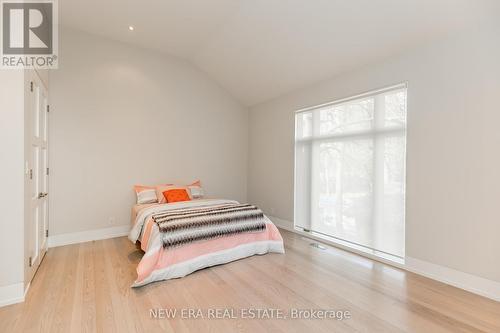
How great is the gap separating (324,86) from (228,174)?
2656 millimetres

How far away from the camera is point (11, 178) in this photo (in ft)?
6.84

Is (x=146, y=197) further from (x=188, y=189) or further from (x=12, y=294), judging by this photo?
(x=12, y=294)

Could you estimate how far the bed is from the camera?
2.52 m

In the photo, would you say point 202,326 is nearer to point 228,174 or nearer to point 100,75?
point 228,174

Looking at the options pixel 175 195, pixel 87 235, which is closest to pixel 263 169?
pixel 175 195

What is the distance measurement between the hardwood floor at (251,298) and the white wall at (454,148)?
44 centimetres

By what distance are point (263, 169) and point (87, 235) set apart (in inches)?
130

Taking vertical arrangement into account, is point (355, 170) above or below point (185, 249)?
above

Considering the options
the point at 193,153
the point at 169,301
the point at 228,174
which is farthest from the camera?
the point at 228,174

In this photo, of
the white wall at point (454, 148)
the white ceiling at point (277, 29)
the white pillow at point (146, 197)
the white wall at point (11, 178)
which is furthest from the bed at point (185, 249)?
the white ceiling at point (277, 29)

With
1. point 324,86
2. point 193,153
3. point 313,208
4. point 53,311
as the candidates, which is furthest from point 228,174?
point 53,311

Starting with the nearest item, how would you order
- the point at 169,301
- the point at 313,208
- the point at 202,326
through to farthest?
the point at 202,326, the point at 169,301, the point at 313,208

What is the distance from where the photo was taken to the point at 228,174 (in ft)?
17.4

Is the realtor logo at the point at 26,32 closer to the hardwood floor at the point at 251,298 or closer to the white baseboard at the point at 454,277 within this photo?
the hardwood floor at the point at 251,298
